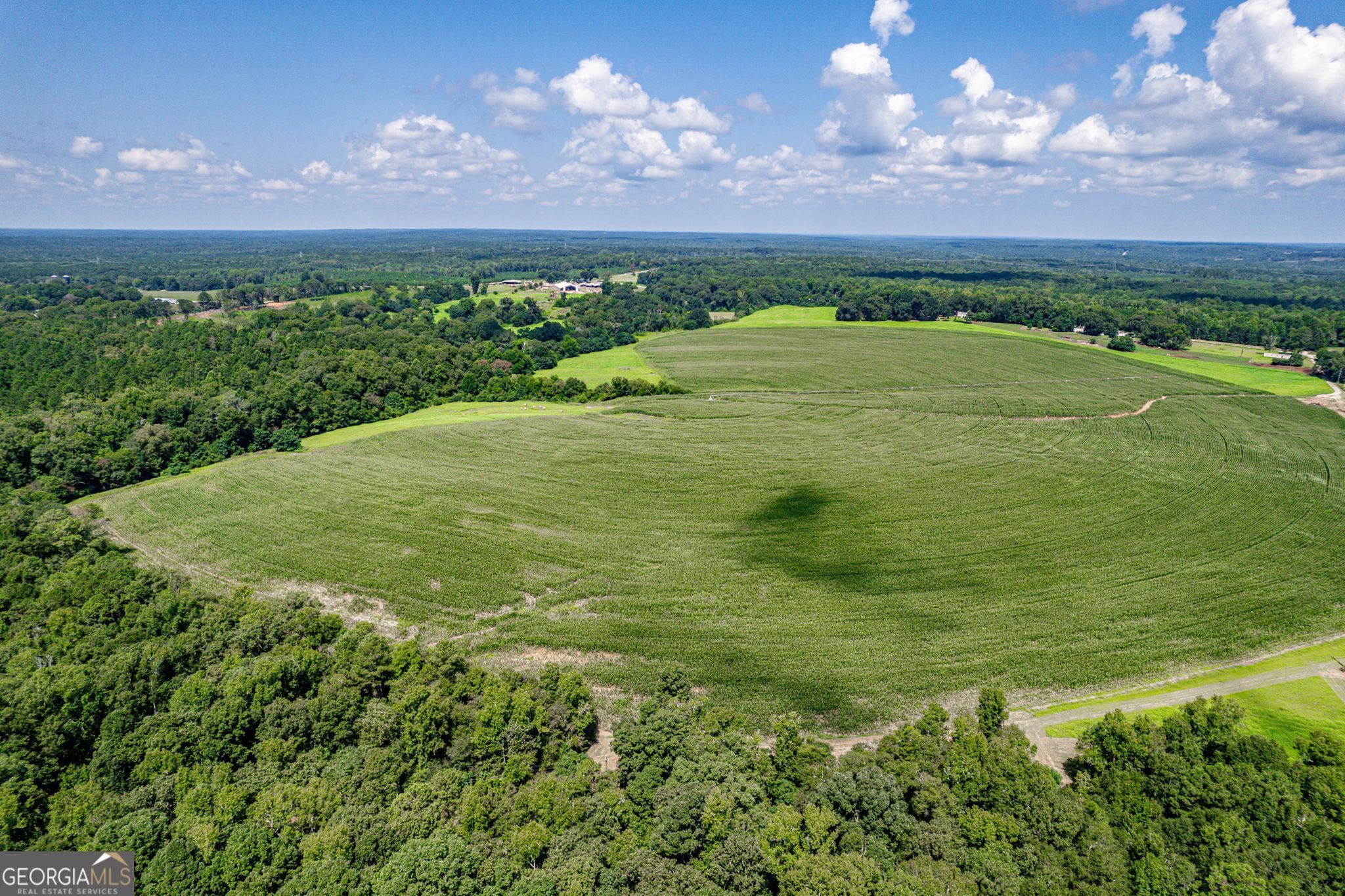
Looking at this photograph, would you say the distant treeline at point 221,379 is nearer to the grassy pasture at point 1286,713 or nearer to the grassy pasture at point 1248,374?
the grassy pasture at point 1286,713

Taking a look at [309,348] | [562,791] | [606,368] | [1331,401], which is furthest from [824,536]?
[309,348]

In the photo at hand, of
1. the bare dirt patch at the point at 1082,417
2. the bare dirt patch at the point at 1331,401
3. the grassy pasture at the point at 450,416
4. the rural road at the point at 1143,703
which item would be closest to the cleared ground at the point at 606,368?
the grassy pasture at the point at 450,416

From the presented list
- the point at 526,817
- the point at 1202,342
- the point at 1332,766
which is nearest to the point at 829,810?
the point at 526,817

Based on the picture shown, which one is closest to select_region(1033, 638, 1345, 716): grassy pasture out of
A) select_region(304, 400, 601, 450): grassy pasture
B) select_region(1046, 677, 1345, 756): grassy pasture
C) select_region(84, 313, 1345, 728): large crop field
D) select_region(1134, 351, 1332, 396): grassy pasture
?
select_region(84, 313, 1345, 728): large crop field

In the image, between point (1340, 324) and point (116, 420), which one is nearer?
point (116, 420)

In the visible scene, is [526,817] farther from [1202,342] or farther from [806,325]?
[1202,342]

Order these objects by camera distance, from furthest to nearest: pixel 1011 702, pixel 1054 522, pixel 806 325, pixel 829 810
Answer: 1. pixel 806 325
2. pixel 1054 522
3. pixel 1011 702
4. pixel 829 810

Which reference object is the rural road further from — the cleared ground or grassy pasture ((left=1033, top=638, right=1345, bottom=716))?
the cleared ground

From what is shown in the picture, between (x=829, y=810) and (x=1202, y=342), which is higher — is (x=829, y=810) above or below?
below

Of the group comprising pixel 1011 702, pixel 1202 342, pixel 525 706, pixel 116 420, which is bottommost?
pixel 1011 702
